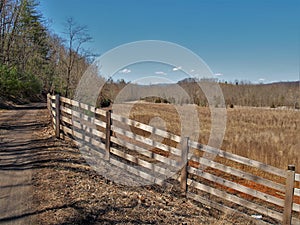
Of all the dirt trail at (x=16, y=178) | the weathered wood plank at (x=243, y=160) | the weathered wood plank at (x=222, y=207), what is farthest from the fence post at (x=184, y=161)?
the dirt trail at (x=16, y=178)

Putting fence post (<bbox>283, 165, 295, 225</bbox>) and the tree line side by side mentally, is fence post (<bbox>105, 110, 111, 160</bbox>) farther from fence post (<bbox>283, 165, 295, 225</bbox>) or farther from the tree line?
the tree line

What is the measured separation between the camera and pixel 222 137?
15148 mm

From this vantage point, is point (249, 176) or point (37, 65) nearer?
point (249, 176)

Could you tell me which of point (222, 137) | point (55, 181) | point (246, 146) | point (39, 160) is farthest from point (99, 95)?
point (55, 181)

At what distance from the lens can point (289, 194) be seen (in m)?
4.51

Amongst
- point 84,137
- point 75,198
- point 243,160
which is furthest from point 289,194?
point 84,137

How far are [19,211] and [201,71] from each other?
6.00 metres

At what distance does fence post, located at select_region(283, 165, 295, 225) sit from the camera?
4.46 metres

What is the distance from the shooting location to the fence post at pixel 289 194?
4.46 m

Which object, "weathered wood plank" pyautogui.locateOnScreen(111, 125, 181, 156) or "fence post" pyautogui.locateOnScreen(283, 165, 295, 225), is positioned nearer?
"fence post" pyautogui.locateOnScreen(283, 165, 295, 225)

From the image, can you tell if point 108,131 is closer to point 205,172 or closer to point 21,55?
point 205,172

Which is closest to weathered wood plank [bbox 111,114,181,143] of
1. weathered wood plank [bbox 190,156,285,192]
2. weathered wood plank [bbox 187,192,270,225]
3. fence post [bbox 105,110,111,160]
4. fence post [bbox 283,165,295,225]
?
fence post [bbox 105,110,111,160]

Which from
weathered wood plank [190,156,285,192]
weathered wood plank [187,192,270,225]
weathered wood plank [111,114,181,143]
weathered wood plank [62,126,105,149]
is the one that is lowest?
weathered wood plank [187,192,270,225]

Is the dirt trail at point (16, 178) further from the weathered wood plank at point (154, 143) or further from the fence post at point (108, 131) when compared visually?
the weathered wood plank at point (154, 143)
